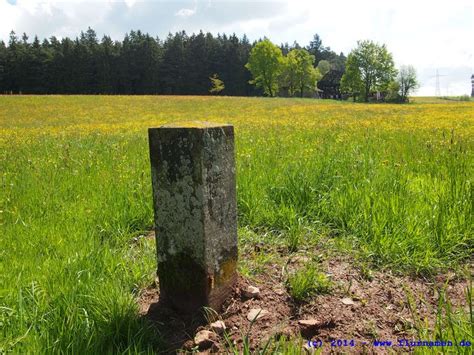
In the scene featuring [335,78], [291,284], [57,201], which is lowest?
[291,284]

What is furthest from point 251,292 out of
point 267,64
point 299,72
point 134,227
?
point 299,72

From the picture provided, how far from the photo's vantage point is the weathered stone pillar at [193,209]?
6.52ft

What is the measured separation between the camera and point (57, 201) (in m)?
4.08

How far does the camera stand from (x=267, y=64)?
7281 centimetres

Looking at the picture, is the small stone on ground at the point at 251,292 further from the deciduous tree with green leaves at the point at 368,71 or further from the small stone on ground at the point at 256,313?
the deciduous tree with green leaves at the point at 368,71

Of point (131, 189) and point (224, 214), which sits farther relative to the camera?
point (131, 189)

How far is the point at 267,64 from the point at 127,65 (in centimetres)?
3154

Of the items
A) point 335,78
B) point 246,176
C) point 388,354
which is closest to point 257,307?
point 388,354

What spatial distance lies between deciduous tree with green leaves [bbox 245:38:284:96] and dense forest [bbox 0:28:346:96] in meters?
13.1

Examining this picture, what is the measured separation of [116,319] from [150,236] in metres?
1.43

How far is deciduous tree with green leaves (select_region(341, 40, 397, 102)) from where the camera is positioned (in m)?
71.5

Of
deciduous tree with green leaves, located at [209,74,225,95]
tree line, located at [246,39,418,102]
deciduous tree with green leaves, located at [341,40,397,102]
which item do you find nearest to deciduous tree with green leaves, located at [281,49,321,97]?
tree line, located at [246,39,418,102]

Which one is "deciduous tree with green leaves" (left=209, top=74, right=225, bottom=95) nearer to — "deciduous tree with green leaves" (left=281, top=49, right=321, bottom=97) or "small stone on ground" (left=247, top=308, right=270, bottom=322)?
"deciduous tree with green leaves" (left=281, top=49, right=321, bottom=97)

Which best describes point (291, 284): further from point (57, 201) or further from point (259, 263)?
point (57, 201)
